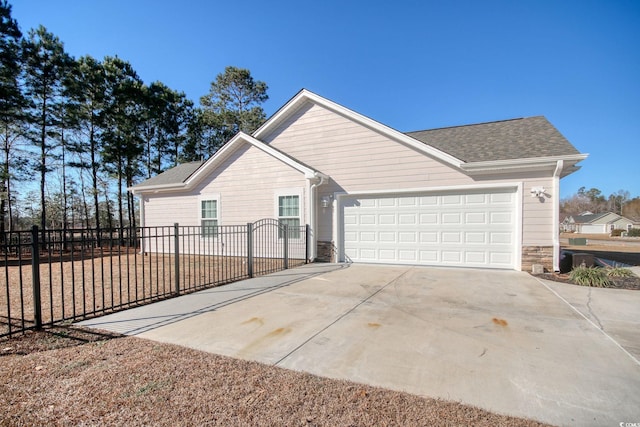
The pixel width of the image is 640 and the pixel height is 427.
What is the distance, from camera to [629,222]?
53250mm

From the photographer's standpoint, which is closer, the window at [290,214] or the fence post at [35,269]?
the fence post at [35,269]

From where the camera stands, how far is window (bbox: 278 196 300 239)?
34.0 ft

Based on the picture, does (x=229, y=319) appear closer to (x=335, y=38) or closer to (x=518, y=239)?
(x=518, y=239)

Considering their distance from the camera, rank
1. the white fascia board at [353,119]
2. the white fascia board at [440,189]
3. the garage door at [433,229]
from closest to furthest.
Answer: the white fascia board at [440,189]
the garage door at [433,229]
the white fascia board at [353,119]

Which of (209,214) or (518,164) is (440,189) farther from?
(209,214)

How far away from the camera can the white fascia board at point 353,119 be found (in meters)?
8.98

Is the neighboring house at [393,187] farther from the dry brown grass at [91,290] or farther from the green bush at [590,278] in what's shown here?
the dry brown grass at [91,290]

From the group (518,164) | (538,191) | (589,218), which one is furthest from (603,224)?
(518,164)

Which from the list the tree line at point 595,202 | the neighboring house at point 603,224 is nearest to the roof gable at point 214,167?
the neighboring house at point 603,224

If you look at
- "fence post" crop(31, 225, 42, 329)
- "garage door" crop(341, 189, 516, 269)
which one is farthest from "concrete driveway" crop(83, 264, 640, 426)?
"garage door" crop(341, 189, 516, 269)

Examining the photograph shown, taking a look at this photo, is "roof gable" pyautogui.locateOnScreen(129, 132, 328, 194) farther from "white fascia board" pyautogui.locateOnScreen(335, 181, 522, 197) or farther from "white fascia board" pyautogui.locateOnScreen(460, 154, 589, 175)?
"white fascia board" pyautogui.locateOnScreen(460, 154, 589, 175)

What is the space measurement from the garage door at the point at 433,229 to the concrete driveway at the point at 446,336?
208 cm

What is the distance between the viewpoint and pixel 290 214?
10516 millimetres

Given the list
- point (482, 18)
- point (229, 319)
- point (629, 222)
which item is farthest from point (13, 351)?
point (629, 222)
